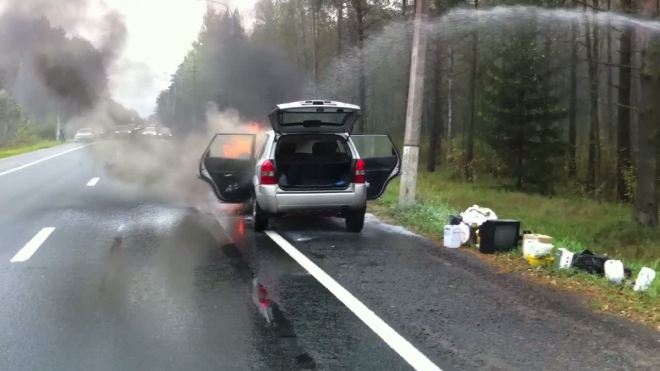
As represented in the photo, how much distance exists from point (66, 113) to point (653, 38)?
185ft

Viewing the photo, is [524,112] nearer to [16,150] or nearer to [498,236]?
[498,236]

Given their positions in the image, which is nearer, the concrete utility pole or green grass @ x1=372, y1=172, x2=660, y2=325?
green grass @ x1=372, y1=172, x2=660, y2=325

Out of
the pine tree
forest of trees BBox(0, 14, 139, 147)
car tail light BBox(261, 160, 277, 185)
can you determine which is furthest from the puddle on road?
forest of trees BBox(0, 14, 139, 147)

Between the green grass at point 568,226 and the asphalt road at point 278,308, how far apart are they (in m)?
0.47

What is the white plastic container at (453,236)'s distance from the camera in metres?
8.68

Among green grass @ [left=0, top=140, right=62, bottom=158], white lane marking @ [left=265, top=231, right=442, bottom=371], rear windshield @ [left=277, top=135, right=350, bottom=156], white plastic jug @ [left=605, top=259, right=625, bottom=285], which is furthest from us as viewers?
green grass @ [left=0, top=140, right=62, bottom=158]

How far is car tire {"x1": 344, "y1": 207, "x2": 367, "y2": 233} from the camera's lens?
9.55 m

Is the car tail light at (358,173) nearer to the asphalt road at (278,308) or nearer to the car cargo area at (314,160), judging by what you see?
the car cargo area at (314,160)

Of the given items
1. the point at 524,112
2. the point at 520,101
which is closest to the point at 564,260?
the point at 524,112

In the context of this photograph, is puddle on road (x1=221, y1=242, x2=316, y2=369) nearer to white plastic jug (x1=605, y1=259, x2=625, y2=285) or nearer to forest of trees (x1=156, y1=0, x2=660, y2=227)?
white plastic jug (x1=605, y1=259, x2=625, y2=285)

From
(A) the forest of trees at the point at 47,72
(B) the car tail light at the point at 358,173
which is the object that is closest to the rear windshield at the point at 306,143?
(B) the car tail light at the point at 358,173

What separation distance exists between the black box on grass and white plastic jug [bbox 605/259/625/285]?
164 cm

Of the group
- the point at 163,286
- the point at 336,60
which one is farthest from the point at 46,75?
the point at 163,286

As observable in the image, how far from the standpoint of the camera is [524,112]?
2148 cm
